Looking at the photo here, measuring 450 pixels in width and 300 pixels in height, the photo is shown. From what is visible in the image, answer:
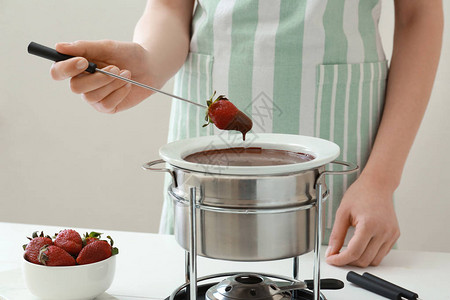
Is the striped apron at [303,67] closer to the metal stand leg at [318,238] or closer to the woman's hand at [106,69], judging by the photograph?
the woman's hand at [106,69]

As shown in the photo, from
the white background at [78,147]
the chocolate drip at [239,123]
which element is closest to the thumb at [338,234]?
the chocolate drip at [239,123]

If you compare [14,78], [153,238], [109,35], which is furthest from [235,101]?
[14,78]

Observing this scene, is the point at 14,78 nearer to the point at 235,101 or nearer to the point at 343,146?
the point at 235,101

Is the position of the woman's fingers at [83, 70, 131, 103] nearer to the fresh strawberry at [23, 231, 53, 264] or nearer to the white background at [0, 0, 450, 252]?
the fresh strawberry at [23, 231, 53, 264]

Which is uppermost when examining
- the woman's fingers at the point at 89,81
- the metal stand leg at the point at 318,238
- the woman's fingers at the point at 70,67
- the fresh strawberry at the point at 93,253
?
the woman's fingers at the point at 70,67

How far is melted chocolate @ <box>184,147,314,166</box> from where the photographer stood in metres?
0.91

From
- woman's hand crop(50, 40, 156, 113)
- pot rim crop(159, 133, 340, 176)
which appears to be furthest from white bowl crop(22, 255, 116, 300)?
woman's hand crop(50, 40, 156, 113)

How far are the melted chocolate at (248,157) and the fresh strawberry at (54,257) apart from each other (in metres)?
0.28

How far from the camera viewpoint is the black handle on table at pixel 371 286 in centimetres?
101

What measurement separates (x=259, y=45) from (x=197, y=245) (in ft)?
2.48

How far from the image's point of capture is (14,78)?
2889mm

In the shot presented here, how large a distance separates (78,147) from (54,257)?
6.68ft

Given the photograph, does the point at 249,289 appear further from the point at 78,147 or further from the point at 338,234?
the point at 78,147

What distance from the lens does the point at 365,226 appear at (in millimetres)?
1231
